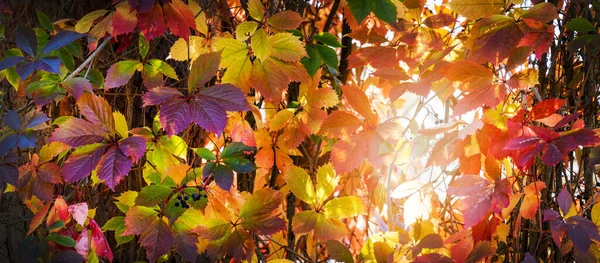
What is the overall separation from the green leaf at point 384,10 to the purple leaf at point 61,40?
64 centimetres

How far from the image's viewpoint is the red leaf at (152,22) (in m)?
1.23

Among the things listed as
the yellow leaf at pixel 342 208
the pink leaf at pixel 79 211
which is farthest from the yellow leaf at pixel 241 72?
the pink leaf at pixel 79 211

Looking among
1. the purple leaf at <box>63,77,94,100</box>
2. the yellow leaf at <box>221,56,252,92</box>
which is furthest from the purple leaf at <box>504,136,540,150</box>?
the purple leaf at <box>63,77,94,100</box>

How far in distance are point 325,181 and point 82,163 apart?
567 millimetres

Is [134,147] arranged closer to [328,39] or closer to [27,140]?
[27,140]

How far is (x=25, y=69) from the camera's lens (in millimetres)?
1258

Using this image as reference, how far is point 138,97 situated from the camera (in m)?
1.70

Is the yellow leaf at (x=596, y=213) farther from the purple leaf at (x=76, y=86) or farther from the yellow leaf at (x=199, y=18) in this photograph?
the purple leaf at (x=76, y=86)

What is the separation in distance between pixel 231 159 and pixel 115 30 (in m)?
0.36

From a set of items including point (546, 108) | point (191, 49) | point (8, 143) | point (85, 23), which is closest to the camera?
point (546, 108)

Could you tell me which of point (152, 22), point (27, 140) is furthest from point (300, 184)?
point (27, 140)

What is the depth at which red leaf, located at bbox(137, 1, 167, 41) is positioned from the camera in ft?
4.05

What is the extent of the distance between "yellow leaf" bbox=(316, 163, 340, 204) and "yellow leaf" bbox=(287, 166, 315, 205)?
0.02 m

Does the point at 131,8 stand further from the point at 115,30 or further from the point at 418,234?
the point at 418,234
